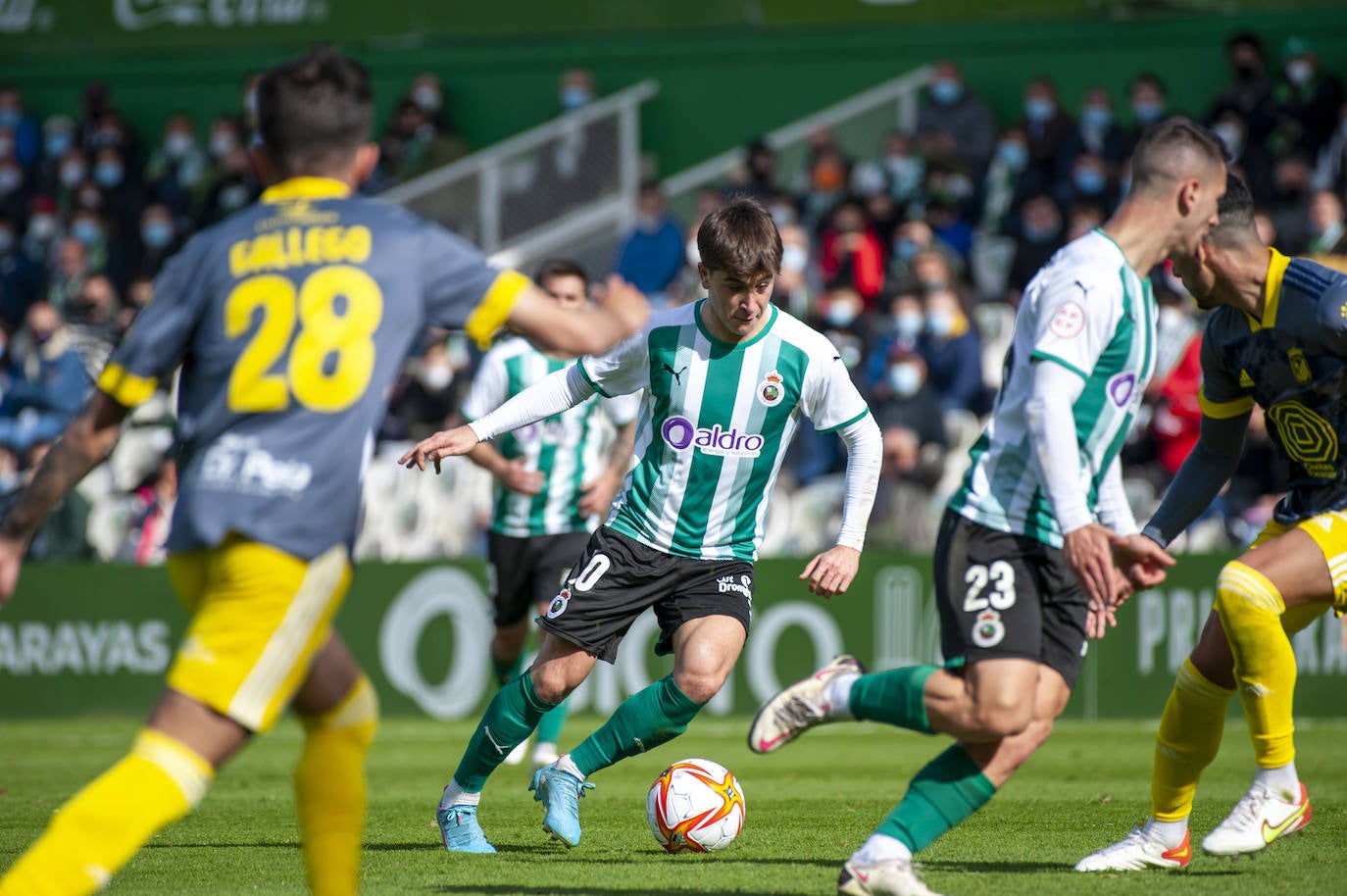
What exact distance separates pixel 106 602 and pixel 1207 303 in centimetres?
1114

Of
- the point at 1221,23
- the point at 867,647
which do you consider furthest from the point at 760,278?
the point at 1221,23

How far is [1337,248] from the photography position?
756 centimetres

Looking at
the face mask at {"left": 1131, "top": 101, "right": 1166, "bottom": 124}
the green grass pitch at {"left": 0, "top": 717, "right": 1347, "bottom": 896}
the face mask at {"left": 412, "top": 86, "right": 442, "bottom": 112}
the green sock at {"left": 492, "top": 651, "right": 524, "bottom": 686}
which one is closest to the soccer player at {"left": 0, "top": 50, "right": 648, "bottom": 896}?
the green grass pitch at {"left": 0, "top": 717, "right": 1347, "bottom": 896}

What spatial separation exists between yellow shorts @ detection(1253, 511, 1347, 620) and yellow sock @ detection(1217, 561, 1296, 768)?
0.17 m

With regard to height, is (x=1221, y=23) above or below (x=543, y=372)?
above

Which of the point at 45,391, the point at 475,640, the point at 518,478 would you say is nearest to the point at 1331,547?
the point at 518,478

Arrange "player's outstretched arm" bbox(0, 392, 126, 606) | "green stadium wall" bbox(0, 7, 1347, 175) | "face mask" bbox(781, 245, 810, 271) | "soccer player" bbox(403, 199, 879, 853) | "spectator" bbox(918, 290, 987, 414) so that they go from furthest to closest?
"green stadium wall" bbox(0, 7, 1347, 175) → "face mask" bbox(781, 245, 810, 271) → "spectator" bbox(918, 290, 987, 414) → "soccer player" bbox(403, 199, 879, 853) → "player's outstretched arm" bbox(0, 392, 126, 606)

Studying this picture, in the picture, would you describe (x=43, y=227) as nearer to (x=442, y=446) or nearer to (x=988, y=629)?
(x=442, y=446)

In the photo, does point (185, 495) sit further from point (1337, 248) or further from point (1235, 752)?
point (1235, 752)

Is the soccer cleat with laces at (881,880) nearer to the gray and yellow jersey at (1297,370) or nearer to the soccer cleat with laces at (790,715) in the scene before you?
the soccer cleat with laces at (790,715)

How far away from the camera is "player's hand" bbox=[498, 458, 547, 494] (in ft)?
30.7

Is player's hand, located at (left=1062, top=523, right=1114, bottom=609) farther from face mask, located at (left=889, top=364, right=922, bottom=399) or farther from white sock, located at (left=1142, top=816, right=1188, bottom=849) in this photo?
face mask, located at (left=889, top=364, right=922, bottom=399)

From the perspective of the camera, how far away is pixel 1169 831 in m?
5.91

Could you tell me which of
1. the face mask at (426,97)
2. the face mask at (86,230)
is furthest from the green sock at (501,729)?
the face mask at (86,230)
